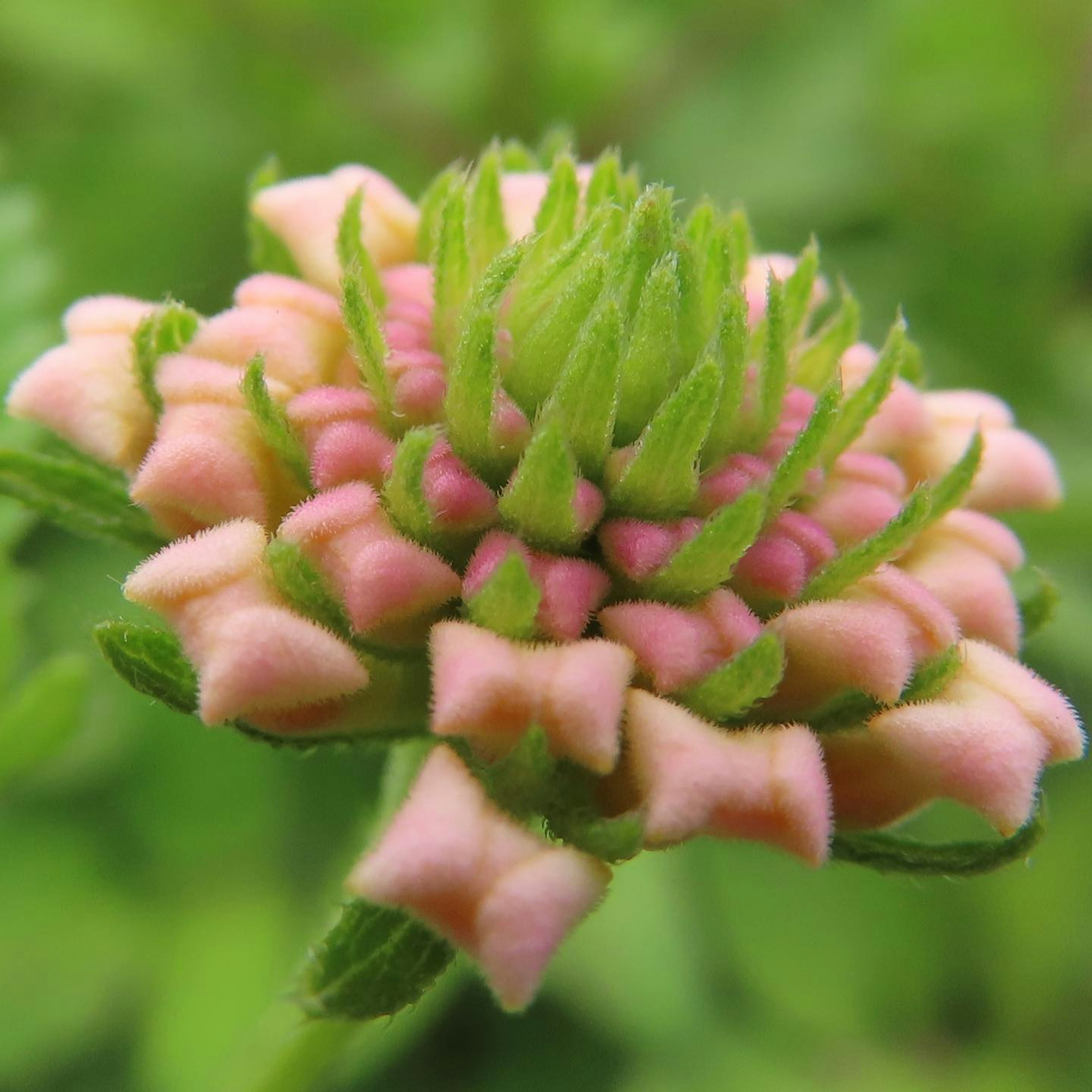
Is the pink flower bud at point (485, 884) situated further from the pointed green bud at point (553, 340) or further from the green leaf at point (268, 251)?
the green leaf at point (268, 251)

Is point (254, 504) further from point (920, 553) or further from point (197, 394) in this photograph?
point (920, 553)

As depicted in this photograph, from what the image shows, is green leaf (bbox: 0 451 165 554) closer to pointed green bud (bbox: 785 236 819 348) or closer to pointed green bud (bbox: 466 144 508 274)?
pointed green bud (bbox: 466 144 508 274)

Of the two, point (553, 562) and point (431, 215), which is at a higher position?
point (431, 215)

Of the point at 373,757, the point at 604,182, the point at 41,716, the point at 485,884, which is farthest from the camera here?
the point at 373,757

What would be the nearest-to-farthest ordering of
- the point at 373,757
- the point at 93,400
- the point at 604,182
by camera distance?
the point at 93,400 → the point at 604,182 → the point at 373,757

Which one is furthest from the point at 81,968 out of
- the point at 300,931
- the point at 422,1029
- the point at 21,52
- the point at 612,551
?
the point at 21,52

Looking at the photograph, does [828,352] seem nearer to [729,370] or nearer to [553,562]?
[729,370]

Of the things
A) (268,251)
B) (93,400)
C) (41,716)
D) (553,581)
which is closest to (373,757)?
(41,716)
